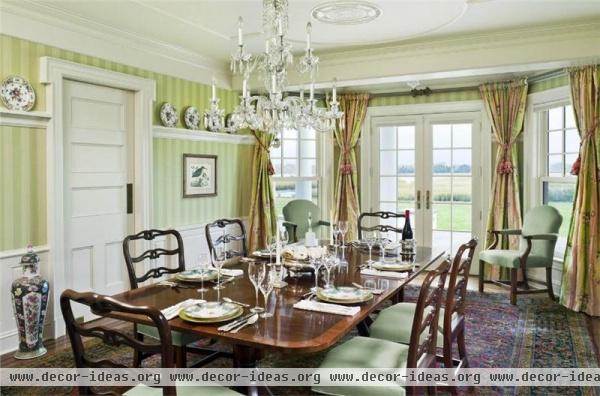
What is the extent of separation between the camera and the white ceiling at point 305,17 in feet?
11.1

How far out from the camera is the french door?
227 inches

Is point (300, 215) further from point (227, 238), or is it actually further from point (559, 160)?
point (559, 160)

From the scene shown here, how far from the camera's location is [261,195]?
570 centimetres

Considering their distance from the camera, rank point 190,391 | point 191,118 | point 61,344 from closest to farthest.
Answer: point 190,391 < point 61,344 < point 191,118

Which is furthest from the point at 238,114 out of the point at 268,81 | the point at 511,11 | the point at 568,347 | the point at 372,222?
the point at 372,222

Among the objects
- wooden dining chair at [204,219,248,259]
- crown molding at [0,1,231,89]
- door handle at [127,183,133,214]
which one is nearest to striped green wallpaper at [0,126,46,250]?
crown molding at [0,1,231,89]

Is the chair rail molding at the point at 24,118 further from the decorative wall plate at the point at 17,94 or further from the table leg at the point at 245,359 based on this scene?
the table leg at the point at 245,359

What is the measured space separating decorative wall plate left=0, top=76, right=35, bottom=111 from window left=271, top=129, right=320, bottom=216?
124 inches

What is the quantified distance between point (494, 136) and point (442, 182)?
861mm

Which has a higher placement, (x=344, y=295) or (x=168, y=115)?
(x=168, y=115)

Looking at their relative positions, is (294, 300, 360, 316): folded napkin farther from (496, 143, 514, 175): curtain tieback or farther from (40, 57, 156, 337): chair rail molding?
(496, 143, 514, 175): curtain tieback

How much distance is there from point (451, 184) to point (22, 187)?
4788 mm

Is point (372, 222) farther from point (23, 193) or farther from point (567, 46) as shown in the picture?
point (23, 193)

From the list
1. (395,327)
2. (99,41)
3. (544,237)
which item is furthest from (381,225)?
(99,41)
